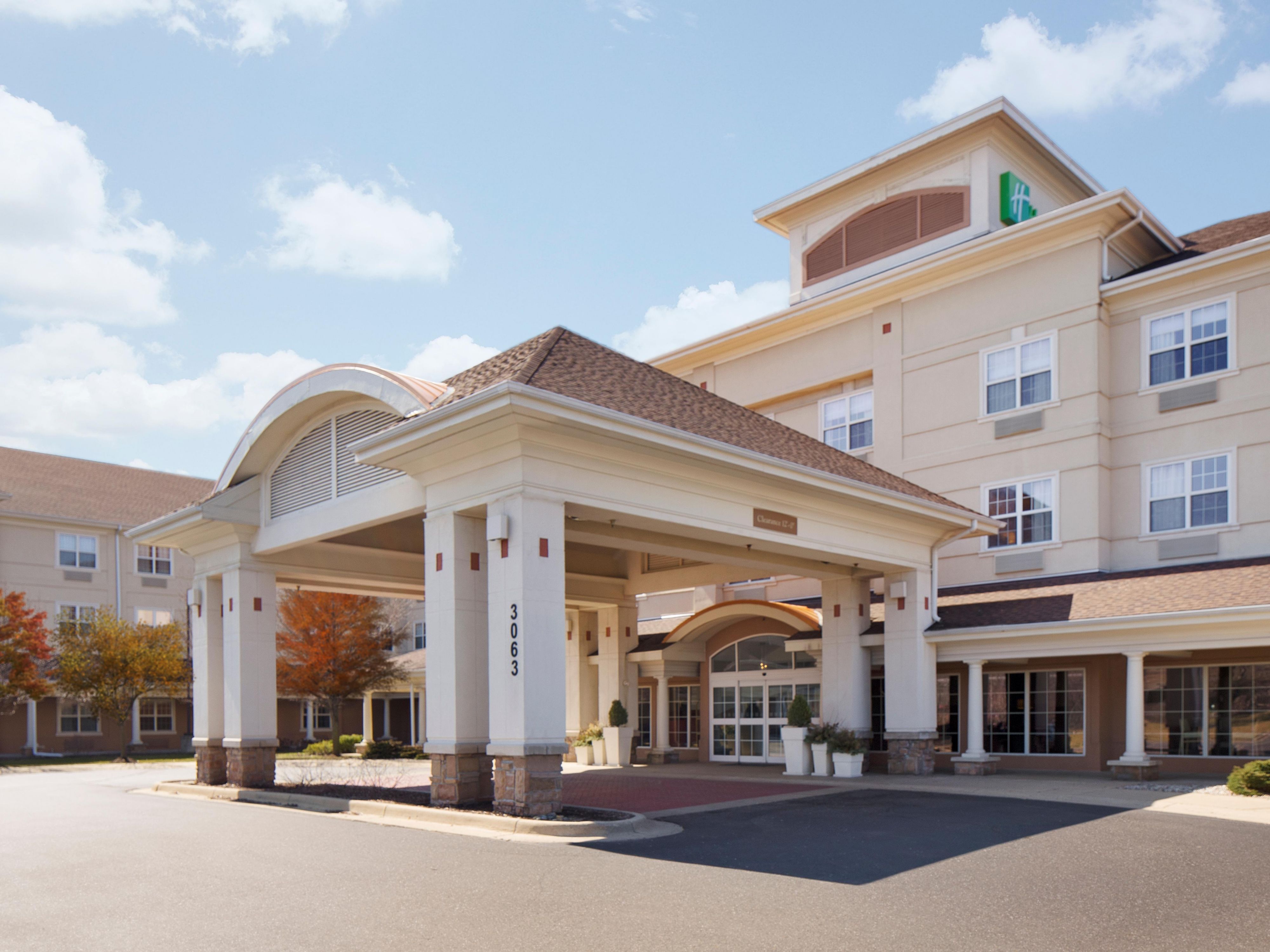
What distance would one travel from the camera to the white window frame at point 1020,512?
78.3 ft

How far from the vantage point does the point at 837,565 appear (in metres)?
22.0

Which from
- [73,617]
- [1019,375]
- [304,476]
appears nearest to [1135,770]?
[1019,375]

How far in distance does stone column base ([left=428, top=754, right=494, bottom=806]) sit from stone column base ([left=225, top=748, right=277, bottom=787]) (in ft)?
21.6

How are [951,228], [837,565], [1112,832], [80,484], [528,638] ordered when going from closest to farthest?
1. [1112,832]
2. [528,638]
3. [837,565]
4. [951,228]
5. [80,484]

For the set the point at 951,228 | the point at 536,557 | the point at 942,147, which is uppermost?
the point at 942,147

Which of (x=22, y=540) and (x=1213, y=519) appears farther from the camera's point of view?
(x=22, y=540)

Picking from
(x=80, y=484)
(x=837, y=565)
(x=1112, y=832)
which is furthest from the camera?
(x=80, y=484)

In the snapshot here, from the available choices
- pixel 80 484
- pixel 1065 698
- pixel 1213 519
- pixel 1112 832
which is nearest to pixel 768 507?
pixel 1112 832

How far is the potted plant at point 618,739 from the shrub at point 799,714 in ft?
17.1

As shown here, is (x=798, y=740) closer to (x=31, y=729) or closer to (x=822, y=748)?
(x=822, y=748)

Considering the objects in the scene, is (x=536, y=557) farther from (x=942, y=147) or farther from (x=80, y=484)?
(x=80, y=484)

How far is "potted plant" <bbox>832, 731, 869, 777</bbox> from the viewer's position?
68.1 ft

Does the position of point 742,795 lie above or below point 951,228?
below

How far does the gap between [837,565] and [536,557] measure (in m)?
9.95
